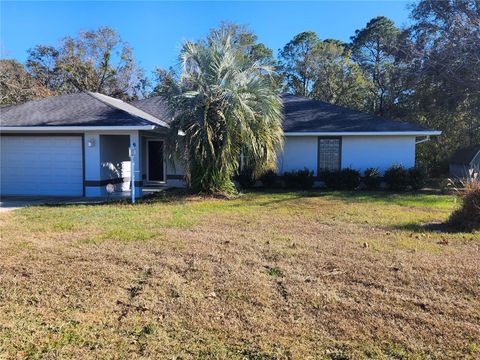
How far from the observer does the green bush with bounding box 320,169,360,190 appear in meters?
15.0

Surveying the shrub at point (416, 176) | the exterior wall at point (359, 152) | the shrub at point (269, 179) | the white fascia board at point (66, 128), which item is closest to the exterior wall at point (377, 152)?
the exterior wall at point (359, 152)

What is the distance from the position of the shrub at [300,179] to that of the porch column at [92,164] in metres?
7.07

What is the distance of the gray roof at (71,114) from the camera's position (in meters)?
12.6

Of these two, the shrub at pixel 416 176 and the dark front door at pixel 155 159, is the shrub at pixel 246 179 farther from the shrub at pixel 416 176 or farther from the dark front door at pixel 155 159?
the shrub at pixel 416 176

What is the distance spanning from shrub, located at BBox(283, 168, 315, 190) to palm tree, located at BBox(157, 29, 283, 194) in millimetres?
3315

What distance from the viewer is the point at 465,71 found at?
18.9 metres

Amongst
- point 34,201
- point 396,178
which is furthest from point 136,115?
point 396,178

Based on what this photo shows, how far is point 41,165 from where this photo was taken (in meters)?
13.4

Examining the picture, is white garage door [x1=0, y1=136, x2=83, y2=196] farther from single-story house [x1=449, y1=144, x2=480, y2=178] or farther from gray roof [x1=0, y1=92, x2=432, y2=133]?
single-story house [x1=449, y1=144, x2=480, y2=178]

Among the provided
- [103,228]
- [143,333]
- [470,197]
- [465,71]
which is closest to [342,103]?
[465,71]

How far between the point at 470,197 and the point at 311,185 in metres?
8.09

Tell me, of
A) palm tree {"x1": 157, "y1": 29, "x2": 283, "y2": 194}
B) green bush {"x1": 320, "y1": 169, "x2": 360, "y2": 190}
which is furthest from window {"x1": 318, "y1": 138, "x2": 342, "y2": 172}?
palm tree {"x1": 157, "y1": 29, "x2": 283, "y2": 194}

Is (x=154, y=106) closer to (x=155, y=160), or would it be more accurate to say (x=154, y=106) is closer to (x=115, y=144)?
(x=155, y=160)

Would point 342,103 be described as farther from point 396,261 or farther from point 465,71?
point 396,261
